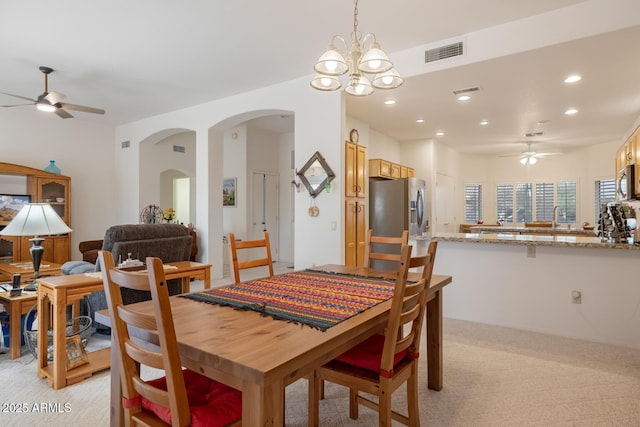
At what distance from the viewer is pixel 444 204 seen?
26.3 feet

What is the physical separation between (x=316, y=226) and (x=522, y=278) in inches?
92.1

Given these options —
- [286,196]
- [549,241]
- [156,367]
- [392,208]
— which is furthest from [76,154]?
[549,241]

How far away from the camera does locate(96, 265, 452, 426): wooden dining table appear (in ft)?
3.55

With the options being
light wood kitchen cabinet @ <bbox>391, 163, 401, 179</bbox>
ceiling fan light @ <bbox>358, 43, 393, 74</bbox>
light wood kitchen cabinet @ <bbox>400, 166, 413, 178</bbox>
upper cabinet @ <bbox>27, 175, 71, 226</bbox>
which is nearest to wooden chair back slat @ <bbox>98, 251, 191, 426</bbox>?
ceiling fan light @ <bbox>358, 43, 393, 74</bbox>

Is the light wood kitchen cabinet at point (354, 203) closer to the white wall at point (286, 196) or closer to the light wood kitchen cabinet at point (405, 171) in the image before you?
the light wood kitchen cabinet at point (405, 171)

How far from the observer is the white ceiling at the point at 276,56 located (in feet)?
10.1

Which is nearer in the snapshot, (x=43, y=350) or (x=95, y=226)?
(x=43, y=350)

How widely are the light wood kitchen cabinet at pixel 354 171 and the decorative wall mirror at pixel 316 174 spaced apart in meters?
0.26

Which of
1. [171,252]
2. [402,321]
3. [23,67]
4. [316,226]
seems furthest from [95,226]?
[402,321]

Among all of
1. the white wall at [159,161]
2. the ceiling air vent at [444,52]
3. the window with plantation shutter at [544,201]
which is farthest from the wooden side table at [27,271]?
the window with plantation shutter at [544,201]

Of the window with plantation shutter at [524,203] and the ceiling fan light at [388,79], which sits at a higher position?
the ceiling fan light at [388,79]

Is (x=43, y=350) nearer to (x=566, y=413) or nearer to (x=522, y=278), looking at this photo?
(x=566, y=413)

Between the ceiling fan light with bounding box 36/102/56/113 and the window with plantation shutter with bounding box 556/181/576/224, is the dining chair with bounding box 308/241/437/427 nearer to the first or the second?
the ceiling fan light with bounding box 36/102/56/113

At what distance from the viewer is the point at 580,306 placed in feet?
11.2
